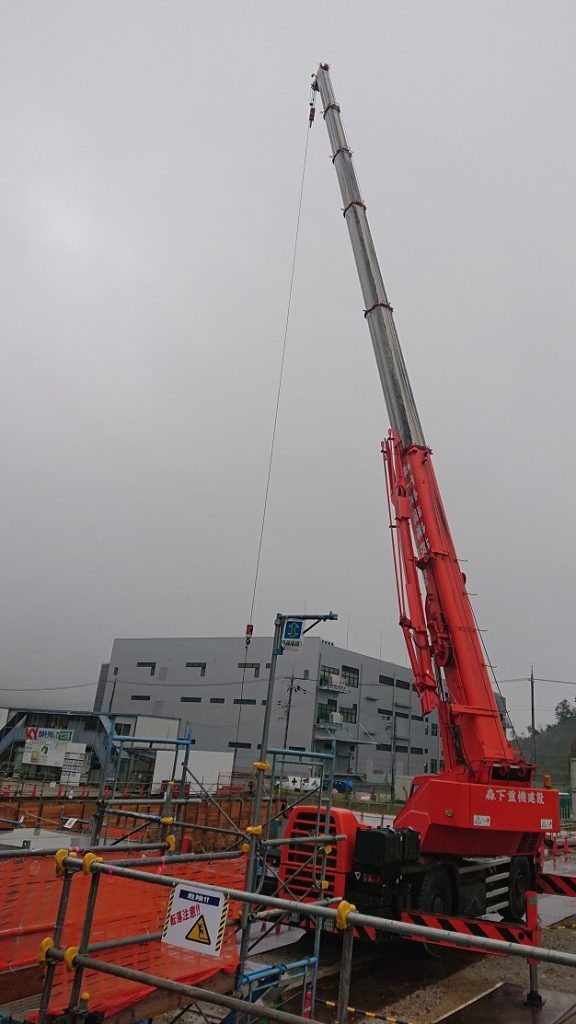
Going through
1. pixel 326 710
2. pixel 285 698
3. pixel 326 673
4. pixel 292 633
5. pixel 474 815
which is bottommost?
pixel 474 815

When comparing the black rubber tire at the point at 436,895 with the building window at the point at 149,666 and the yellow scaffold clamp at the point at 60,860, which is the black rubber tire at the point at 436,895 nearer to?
the yellow scaffold clamp at the point at 60,860

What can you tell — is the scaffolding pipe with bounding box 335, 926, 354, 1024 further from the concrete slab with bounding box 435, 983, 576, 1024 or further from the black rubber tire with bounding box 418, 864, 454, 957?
the black rubber tire with bounding box 418, 864, 454, 957

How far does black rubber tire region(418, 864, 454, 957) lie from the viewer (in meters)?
9.66

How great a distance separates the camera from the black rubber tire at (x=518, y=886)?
37.8 ft

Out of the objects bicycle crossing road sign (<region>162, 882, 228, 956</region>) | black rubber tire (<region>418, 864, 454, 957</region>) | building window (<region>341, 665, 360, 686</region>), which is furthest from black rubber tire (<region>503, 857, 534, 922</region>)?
building window (<region>341, 665, 360, 686</region>)

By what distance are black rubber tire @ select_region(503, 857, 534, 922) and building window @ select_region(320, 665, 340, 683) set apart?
5294 cm

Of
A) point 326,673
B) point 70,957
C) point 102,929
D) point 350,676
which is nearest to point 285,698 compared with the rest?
point 326,673

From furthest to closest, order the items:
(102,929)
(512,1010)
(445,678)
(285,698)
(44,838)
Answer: (285,698) → (44,838) → (445,678) → (512,1010) → (102,929)

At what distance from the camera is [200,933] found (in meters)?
4.35

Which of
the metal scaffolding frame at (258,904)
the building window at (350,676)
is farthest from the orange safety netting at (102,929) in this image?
the building window at (350,676)

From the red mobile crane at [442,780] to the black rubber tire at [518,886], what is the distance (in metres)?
0.02

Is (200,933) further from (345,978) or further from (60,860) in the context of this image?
(345,978)

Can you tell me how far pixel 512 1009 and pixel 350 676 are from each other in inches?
2415

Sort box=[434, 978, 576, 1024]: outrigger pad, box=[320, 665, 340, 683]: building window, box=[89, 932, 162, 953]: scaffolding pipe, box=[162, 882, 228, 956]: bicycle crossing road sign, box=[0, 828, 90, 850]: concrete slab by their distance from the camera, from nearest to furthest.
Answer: box=[162, 882, 228, 956]: bicycle crossing road sign < box=[89, 932, 162, 953]: scaffolding pipe < box=[434, 978, 576, 1024]: outrigger pad < box=[0, 828, 90, 850]: concrete slab < box=[320, 665, 340, 683]: building window
